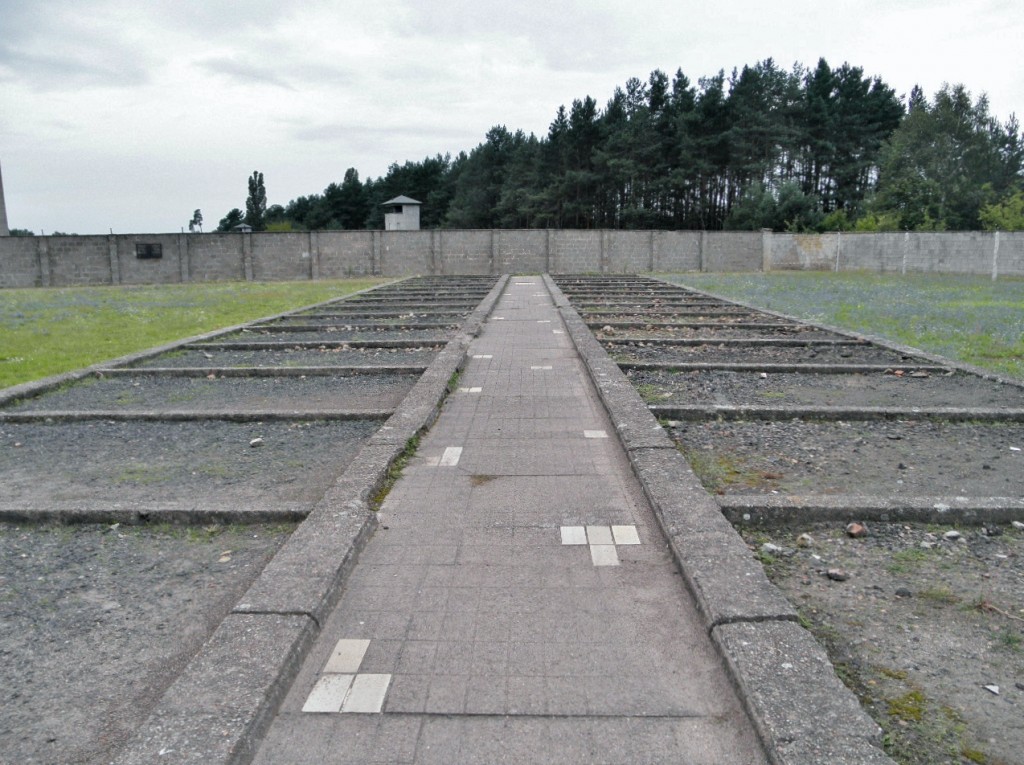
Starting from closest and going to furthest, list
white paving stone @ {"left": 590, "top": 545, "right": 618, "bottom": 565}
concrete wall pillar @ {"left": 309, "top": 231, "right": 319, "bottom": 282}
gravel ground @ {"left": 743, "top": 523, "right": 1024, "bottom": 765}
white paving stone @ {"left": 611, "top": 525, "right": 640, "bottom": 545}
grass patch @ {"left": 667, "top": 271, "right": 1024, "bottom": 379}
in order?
gravel ground @ {"left": 743, "top": 523, "right": 1024, "bottom": 765} → white paving stone @ {"left": 590, "top": 545, "right": 618, "bottom": 565} → white paving stone @ {"left": 611, "top": 525, "right": 640, "bottom": 545} → grass patch @ {"left": 667, "top": 271, "right": 1024, "bottom": 379} → concrete wall pillar @ {"left": 309, "top": 231, "right": 319, "bottom": 282}

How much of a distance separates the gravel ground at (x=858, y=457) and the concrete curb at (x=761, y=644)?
76 cm

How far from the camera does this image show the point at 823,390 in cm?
755

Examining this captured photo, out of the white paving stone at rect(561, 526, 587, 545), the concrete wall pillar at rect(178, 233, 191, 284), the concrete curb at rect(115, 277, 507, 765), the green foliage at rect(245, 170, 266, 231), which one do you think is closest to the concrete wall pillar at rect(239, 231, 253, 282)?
the concrete wall pillar at rect(178, 233, 191, 284)

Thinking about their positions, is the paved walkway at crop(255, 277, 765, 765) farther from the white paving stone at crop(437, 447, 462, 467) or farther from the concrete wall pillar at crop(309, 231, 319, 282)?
the concrete wall pillar at crop(309, 231, 319, 282)

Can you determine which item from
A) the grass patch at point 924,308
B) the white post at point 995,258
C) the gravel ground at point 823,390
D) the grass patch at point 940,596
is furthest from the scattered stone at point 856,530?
the white post at point 995,258

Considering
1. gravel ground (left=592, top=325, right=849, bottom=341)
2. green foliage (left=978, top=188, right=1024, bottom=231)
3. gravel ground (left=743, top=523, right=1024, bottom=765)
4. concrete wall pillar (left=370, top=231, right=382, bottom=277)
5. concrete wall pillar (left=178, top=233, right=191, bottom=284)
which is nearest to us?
gravel ground (left=743, top=523, right=1024, bottom=765)

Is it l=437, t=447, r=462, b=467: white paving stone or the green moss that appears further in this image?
l=437, t=447, r=462, b=467: white paving stone

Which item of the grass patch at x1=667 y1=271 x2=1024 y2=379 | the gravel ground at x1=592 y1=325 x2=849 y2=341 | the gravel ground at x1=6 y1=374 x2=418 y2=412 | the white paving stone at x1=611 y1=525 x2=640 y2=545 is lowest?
the white paving stone at x1=611 y1=525 x2=640 y2=545

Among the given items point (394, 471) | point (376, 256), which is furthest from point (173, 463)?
point (376, 256)

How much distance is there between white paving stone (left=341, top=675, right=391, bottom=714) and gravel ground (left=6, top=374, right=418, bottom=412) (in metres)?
4.24

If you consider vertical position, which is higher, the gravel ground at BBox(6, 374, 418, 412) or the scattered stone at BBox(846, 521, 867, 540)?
the gravel ground at BBox(6, 374, 418, 412)

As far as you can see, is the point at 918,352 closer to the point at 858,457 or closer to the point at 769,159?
the point at 858,457

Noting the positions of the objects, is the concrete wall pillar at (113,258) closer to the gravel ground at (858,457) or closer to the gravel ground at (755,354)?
the gravel ground at (755,354)

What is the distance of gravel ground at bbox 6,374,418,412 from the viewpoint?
22.9 ft
